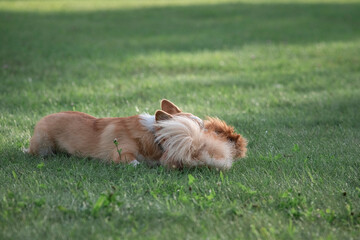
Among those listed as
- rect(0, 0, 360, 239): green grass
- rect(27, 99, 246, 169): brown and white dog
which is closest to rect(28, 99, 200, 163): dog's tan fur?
rect(27, 99, 246, 169): brown and white dog

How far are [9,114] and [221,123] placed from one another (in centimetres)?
342

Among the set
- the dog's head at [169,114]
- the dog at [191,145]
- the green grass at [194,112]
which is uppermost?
the dog's head at [169,114]

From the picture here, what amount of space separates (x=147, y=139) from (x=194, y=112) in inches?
89.5

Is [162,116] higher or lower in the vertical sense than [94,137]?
higher

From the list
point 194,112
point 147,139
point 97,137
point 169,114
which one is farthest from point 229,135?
point 194,112

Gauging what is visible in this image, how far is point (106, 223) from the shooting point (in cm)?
322

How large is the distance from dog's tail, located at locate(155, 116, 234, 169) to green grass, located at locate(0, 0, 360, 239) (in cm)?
14

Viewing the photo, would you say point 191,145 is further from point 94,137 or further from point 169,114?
point 94,137

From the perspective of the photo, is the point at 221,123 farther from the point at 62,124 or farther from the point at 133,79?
the point at 133,79

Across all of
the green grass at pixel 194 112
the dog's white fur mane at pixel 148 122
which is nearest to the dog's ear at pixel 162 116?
the dog's white fur mane at pixel 148 122

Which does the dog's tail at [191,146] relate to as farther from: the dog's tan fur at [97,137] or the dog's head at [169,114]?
the dog's tan fur at [97,137]

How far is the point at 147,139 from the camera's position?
14.8ft

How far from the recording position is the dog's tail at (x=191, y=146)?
4203 millimetres

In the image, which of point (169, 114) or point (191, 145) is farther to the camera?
point (169, 114)
